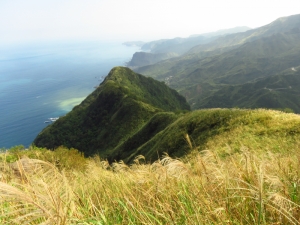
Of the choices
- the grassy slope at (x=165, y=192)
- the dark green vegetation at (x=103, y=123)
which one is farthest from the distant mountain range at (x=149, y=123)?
the grassy slope at (x=165, y=192)

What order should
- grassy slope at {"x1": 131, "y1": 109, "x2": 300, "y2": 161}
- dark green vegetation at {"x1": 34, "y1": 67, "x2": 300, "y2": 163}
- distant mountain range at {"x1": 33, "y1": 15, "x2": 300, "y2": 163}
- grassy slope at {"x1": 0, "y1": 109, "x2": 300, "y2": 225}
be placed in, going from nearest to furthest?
grassy slope at {"x1": 0, "y1": 109, "x2": 300, "y2": 225} → grassy slope at {"x1": 131, "y1": 109, "x2": 300, "y2": 161} → dark green vegetation at {"x1": 34, "y1": 67, "x2": 300, "y2": 163} → distant mountain range at {"x1": 33, "y1": 15, "x2": 300, "y2": 163}

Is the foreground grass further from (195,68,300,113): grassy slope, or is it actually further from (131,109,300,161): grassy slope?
(195,68,300,113): grassy slope

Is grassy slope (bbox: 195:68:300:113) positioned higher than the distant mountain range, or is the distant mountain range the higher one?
the distant mountain range

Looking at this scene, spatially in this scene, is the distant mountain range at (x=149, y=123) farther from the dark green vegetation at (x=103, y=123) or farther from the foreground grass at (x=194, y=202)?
the foreground grass at (x=194, y=202)

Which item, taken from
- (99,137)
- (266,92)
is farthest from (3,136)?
(266,92)

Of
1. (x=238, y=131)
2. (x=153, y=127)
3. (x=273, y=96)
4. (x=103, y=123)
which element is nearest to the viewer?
(x=238, y=131)

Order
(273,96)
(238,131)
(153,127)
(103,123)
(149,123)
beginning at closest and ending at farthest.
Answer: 1. (238,131)
2. (153,127)
3. (149,123)
4. (103,123)
5. (273,96)

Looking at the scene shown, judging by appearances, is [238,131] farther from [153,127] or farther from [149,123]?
[149,123]

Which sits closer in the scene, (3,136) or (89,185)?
(89,185)

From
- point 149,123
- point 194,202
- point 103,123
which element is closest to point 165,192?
point 194,202

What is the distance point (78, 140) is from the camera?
82062mm

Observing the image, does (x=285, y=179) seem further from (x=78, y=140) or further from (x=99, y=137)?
(x=78, y=140)

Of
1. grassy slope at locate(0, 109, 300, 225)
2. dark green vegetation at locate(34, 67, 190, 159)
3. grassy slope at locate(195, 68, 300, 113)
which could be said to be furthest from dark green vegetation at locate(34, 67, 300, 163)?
grassy slope at locate(195, 68, 300, 113)

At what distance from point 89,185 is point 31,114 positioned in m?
214
